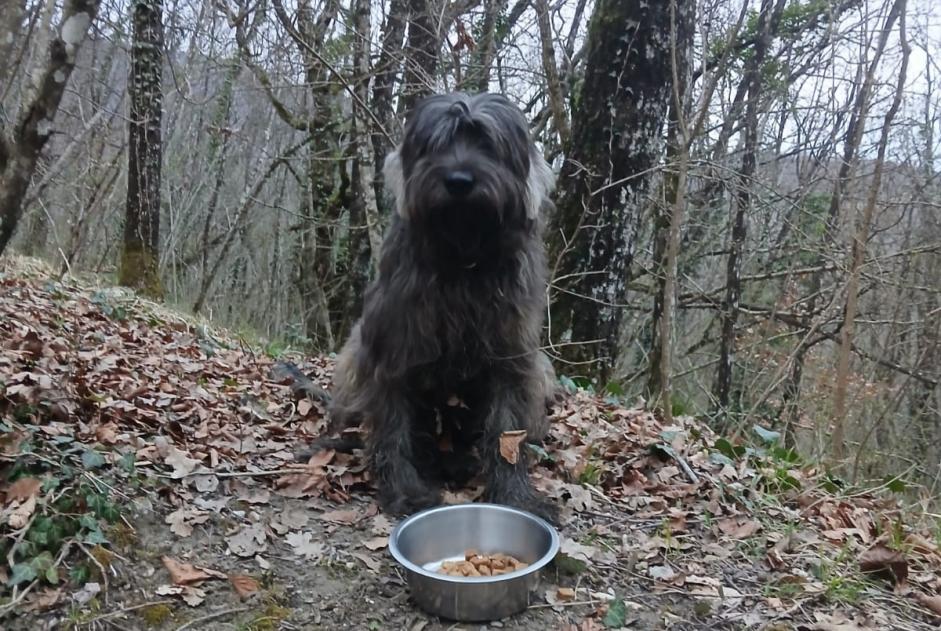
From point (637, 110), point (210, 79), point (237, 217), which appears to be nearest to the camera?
point (637, 110)

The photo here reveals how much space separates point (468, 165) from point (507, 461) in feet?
4.10

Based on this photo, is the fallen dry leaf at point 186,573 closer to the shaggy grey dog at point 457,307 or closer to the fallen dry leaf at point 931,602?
the shaggy grey dog at point 457,307

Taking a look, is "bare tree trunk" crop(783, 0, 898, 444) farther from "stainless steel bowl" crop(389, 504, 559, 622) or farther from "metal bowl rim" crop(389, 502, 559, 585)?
"metal bowl rim" crop(389, 502, 559, 585)

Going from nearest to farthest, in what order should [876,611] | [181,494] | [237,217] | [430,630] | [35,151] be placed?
1. [430,630]
2. [876,611]
3. [181,494]
4. [35,151]
5. [237,217]

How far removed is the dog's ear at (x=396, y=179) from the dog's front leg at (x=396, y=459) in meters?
0.82

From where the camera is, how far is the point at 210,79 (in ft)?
43.8

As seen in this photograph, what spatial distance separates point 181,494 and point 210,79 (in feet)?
39.0

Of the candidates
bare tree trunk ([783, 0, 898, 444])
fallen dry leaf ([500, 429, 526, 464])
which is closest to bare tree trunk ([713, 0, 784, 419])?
bare tree trunk ([783, 0, 898, 444])

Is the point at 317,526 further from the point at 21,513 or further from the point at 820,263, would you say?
the point at 820,263

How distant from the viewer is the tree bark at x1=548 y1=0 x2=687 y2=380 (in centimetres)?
545

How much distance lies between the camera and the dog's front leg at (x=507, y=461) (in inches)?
126

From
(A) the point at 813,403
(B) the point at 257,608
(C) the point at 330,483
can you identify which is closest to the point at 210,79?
(A) the point at 813,403

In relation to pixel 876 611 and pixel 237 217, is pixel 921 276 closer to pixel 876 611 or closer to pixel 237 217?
pixel 876 611

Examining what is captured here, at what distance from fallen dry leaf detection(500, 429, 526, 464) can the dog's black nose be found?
1048mm
